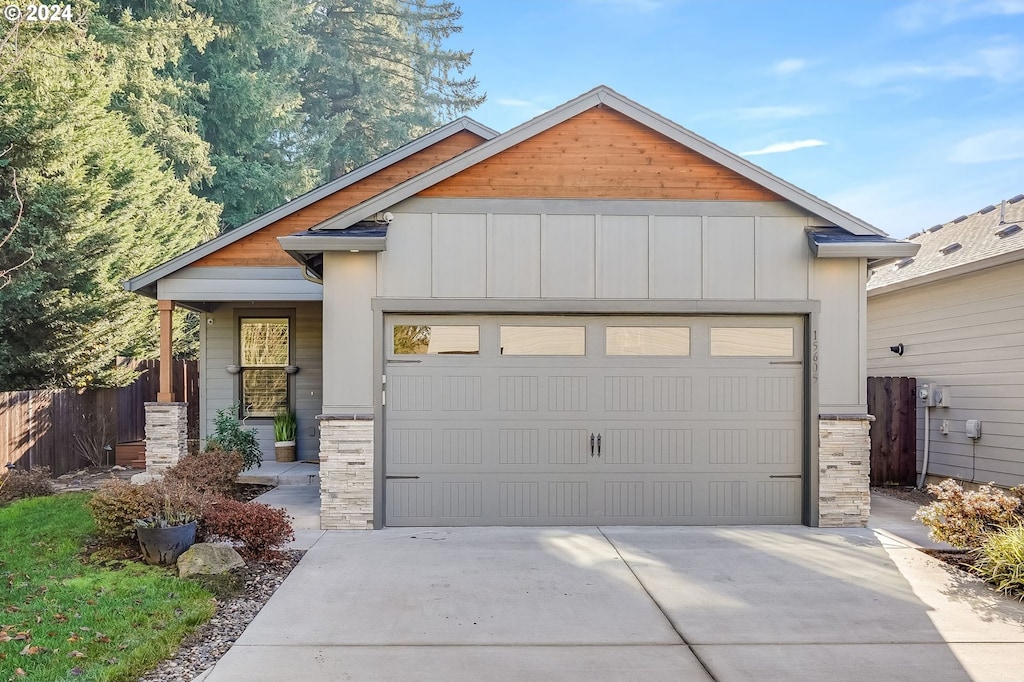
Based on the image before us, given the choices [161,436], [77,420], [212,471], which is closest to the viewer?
[212,471]

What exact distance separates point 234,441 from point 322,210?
3.91 m

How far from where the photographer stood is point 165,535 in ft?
18.0

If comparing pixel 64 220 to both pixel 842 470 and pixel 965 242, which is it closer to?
pixel 842 470

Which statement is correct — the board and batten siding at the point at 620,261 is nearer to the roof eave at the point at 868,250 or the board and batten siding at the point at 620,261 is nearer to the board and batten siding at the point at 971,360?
the roof eave at the point at 868,250

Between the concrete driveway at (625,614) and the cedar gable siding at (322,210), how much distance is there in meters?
5.43

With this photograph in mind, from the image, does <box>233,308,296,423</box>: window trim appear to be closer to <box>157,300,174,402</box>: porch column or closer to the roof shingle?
<box>157,300,174,402</box>: porch column

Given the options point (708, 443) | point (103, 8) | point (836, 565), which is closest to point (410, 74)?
point (103, 8)

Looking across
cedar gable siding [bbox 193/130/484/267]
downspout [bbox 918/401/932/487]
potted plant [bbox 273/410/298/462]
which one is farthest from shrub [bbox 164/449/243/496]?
downspout [bbox 918/401/932/487]

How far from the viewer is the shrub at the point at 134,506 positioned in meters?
5.71

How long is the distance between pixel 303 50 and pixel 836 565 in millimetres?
27492

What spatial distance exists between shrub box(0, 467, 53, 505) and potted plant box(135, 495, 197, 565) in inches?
160

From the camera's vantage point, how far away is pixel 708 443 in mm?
7379

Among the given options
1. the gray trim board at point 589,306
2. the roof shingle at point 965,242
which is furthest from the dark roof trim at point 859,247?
the roof shingle at point 965,242

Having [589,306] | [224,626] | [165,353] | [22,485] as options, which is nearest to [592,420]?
[589,306]
